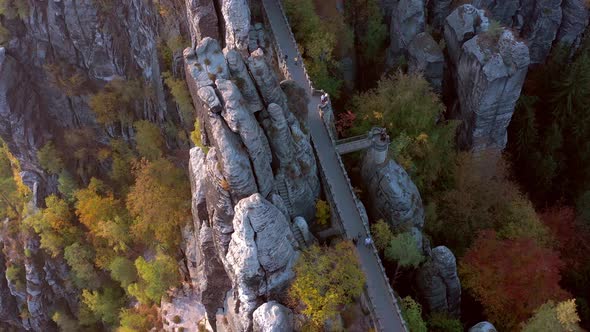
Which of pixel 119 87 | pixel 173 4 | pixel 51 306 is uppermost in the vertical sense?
pixel 173 4

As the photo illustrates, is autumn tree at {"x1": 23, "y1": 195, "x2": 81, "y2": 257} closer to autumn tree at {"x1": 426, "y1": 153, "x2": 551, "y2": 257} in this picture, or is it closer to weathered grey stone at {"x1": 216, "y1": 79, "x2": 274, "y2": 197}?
weathered grey stone at {"x1": 216, "y1": 79, "x2": 274, "y2": 197}

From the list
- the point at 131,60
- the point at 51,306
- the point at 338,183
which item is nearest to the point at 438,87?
the point at 338,183

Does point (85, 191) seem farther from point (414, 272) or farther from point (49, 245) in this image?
point (414, 272)

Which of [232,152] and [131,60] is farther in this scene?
[131,60]

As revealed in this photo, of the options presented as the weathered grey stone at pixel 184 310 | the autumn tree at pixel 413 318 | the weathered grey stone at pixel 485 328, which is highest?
the autumn tree at pixel 413 318

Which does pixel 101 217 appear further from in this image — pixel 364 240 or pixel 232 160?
pixel 364 240

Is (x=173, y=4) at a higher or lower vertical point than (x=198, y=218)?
higher

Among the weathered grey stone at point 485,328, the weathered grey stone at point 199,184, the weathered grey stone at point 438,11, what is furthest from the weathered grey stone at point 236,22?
the weathered grey stone at point 485,328

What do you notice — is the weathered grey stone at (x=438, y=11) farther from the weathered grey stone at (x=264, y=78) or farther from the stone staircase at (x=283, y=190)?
the stone staircase at (x=283, y=190)
